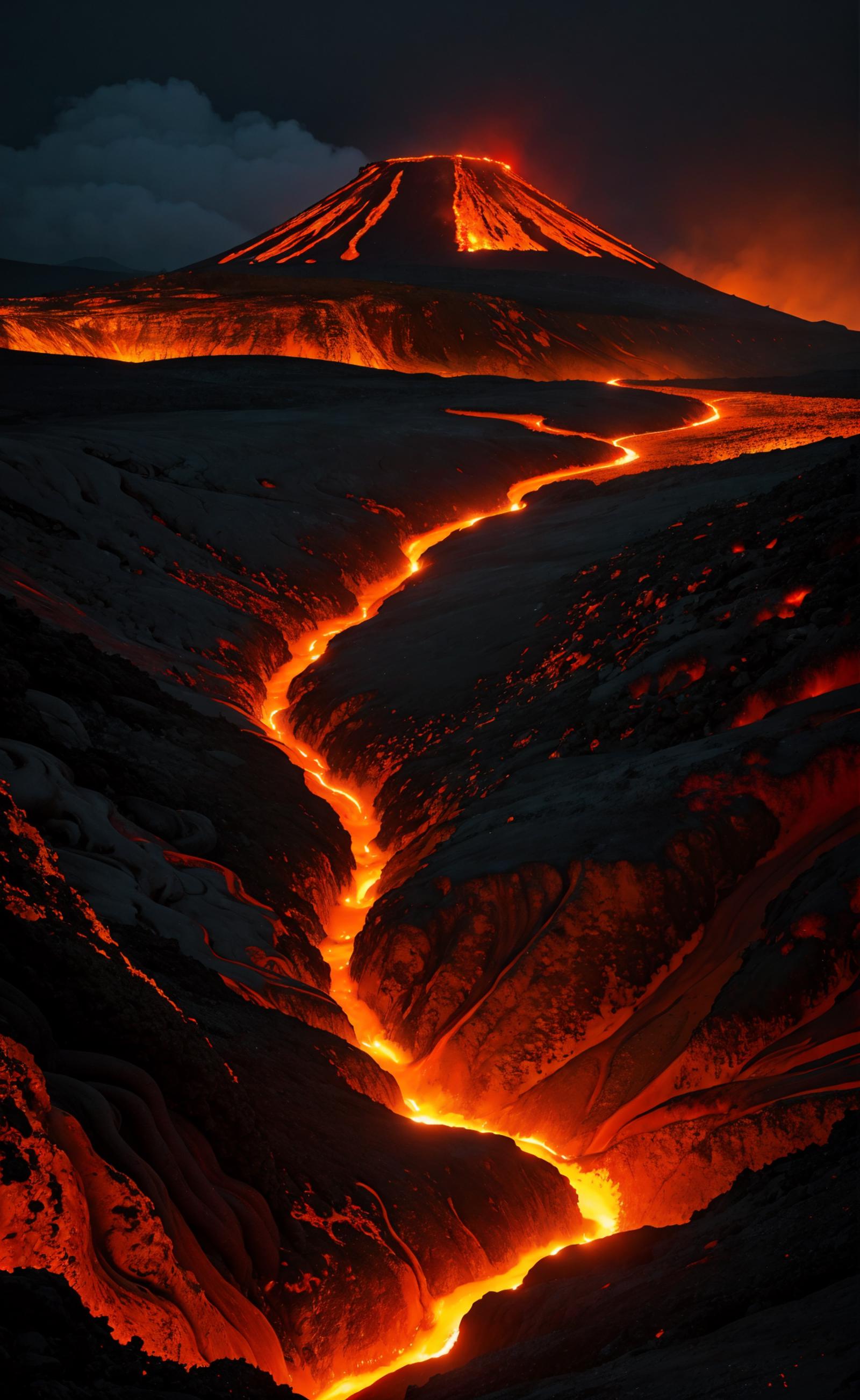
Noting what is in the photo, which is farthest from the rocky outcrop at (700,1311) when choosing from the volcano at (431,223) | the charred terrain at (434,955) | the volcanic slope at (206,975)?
the volcano at (431,223)

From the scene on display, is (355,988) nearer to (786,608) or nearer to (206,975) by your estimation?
(206,975)

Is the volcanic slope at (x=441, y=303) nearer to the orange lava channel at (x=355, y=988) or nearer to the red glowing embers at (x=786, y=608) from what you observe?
the orange lava channel at (x=355, y=988)

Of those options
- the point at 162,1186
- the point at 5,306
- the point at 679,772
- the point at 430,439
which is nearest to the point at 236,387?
the point at 430,439

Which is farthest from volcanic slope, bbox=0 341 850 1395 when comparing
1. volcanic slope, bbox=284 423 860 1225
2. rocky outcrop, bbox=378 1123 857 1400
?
rocky outcrop, bbox=378 1123 857 1400

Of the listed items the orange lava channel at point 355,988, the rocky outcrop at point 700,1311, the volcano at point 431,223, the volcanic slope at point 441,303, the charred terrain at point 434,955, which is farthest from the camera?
the volcano at point 431,223

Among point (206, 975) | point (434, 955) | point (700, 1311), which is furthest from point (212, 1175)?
point (434, 955)

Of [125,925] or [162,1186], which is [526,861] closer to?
[125,925]
